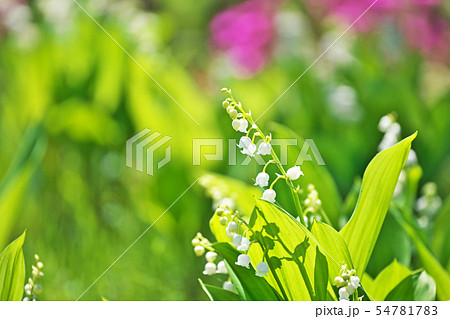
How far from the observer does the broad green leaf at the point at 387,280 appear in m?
0.68

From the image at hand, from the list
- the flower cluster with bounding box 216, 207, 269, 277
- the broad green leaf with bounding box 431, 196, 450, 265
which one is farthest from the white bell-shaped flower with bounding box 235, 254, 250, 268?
the broad green leaf with bounding box 431, 196, 450, 265

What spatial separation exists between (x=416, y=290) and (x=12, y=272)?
425 mm

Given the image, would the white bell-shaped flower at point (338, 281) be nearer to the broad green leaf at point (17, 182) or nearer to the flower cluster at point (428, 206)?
the flower cluster at point (428, 206)

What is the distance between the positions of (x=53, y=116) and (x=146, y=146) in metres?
0.21

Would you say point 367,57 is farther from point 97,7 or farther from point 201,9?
point 97,7

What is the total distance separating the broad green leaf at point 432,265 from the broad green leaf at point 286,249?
165 millimetres

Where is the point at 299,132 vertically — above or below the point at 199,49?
below

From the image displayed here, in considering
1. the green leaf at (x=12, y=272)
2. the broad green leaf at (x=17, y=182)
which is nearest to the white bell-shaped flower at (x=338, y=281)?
the green leaf at (x=12, y=272)

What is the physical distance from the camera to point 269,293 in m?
0.64

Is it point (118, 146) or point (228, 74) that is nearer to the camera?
point (118, 146)

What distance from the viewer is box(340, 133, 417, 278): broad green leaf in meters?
0.62

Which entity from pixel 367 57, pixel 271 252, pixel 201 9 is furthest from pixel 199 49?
pixel 271 252

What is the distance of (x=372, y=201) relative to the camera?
634 mm

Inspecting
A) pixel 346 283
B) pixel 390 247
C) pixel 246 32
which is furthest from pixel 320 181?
pixel 246 32
